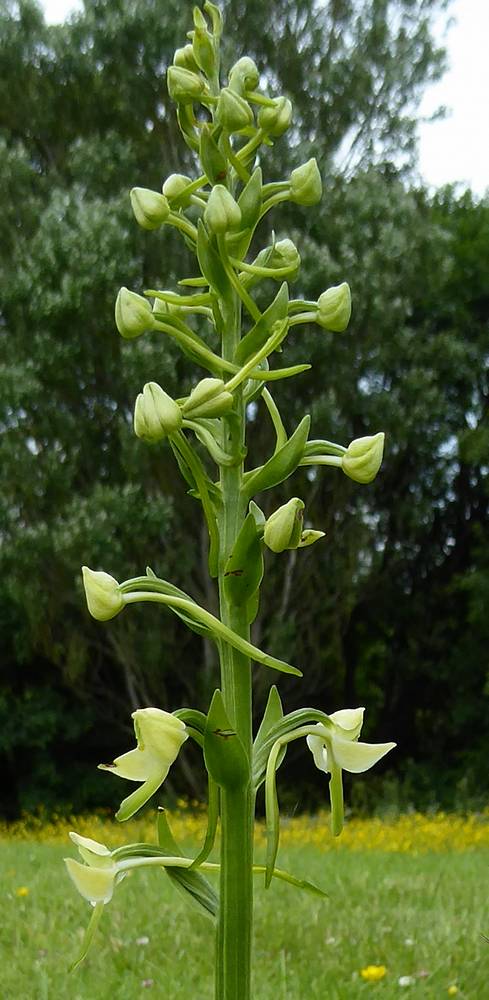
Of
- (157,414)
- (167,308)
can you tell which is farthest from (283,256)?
(157,414)

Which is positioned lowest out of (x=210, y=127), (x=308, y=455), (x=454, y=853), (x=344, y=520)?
(x=454, y=853)

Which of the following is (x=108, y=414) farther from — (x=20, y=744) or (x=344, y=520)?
(x=20, y=744)

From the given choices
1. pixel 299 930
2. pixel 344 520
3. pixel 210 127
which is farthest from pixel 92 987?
pixel 344 520

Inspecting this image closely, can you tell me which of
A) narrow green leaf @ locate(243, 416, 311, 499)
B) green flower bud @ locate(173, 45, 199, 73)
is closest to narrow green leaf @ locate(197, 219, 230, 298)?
narrow green leaf @ locate(243, 416, 311, 499)

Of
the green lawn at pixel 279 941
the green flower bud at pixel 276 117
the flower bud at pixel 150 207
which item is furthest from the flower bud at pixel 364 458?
the green lawn at pixel 279 941

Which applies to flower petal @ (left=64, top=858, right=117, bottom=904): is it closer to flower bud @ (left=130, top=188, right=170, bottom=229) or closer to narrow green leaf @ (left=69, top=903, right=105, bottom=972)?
narrow green leaf @ (left=69, top=903, right=105, bottom=972)

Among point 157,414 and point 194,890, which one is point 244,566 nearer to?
point 157,414
